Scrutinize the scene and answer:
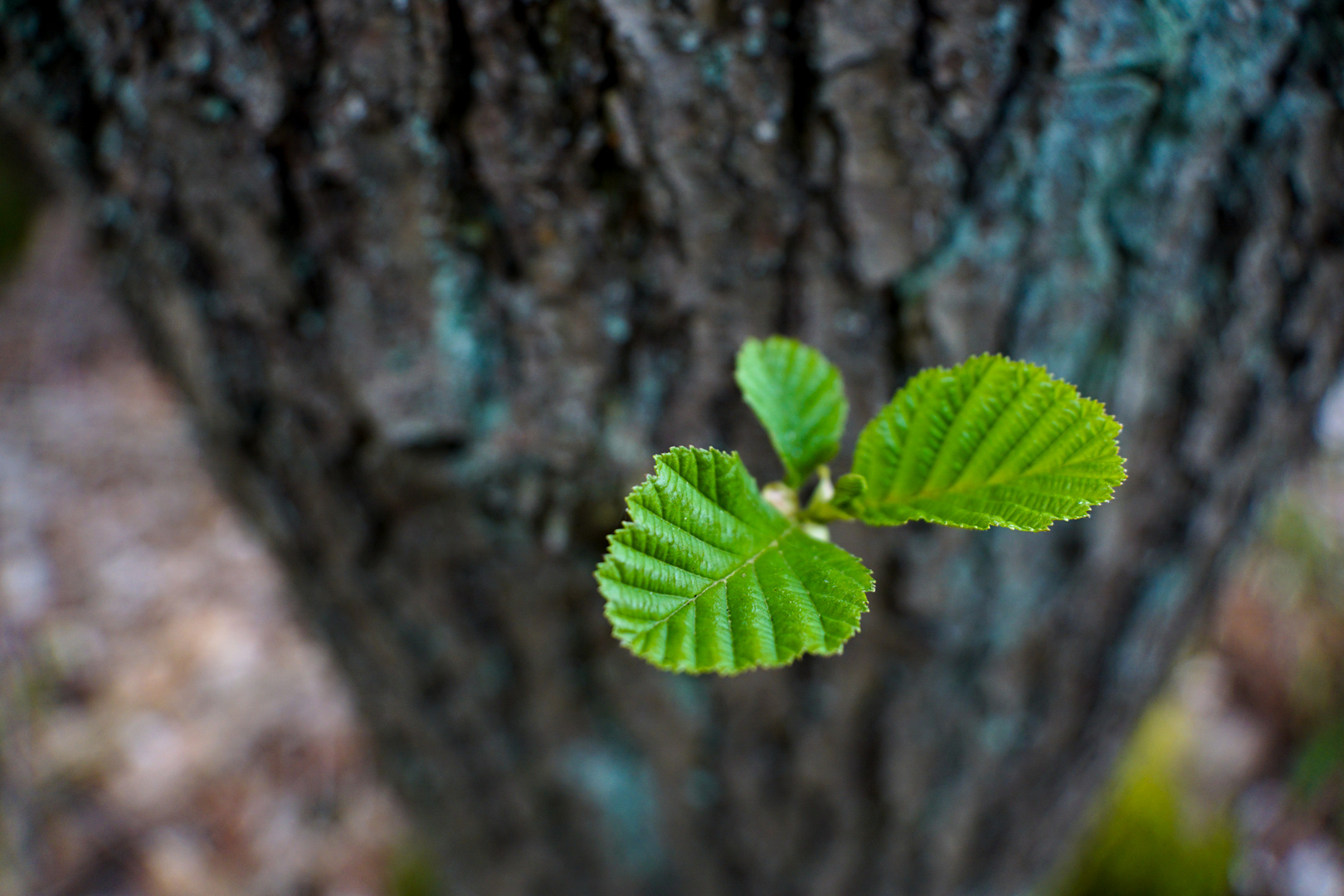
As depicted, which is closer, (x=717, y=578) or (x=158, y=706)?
(x=717, y=578)

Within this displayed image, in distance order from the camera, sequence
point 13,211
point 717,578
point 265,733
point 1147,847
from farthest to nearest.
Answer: point 13,211
point 265,733
point 1147,847
point 717,578

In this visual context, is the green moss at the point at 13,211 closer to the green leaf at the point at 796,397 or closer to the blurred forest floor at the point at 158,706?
the blurred forest floor at the point at 158,706

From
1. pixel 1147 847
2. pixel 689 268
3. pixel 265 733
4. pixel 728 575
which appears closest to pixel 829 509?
pixel 728 575

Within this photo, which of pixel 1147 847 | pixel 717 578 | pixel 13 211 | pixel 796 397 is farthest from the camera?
pixel 13 211

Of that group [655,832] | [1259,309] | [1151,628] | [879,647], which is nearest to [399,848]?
[655,832]

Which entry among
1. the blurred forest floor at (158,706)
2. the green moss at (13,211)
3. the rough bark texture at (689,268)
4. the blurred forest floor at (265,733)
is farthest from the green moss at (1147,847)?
the green moss at (13,211)

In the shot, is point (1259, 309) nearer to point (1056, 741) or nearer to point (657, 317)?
point (657, 317)

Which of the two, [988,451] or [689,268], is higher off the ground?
[689,268]

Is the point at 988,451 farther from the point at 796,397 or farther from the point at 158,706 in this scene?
the point at 158,706
